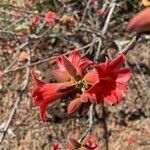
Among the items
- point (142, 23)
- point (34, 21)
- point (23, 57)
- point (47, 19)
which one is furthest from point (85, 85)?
point (23, 57)

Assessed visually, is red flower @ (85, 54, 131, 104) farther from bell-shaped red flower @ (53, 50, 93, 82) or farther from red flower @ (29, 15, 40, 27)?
red flower @ (29, 15, 40, 27)

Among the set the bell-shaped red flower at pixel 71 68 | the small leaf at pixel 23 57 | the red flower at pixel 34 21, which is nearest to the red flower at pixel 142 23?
the bell-shaped red flower at pixel 71 68

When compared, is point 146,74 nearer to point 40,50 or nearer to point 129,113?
point 129,113

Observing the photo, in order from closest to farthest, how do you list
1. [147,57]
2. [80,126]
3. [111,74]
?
[111,74]
[80,126]
[147,57]

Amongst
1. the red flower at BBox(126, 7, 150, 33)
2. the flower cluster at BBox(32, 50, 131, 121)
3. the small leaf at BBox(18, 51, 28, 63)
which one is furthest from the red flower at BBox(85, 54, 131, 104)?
the small leaf at BBox(18, 51, 28, 63)

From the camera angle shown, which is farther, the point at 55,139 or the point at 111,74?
the point at 55,139

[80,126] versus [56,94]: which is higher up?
[80,126]

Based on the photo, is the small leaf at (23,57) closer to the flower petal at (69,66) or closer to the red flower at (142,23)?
the flower petal at (69,66)

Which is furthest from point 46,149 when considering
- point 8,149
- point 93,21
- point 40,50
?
point 93,21

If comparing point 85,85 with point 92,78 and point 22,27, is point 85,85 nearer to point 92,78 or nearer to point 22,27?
point 92,78
